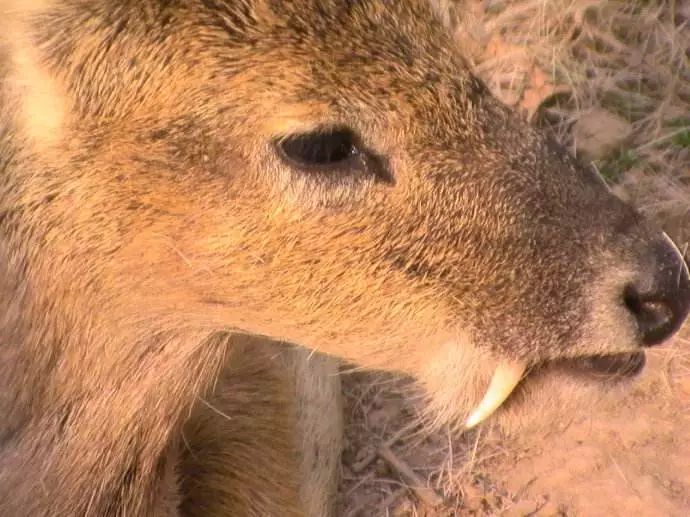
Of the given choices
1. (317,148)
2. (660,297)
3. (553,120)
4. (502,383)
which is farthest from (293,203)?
(553,120)

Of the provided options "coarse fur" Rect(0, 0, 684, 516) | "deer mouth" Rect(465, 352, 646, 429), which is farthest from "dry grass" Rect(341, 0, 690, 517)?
"coarse fur" Rect(0, 0, 684, 516)

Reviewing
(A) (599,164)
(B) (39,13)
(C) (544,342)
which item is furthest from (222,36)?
(A) (599,164)

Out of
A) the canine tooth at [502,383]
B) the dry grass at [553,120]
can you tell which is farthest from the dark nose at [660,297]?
the dry grass at [553,120]

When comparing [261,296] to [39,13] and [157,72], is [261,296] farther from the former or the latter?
[39,13]

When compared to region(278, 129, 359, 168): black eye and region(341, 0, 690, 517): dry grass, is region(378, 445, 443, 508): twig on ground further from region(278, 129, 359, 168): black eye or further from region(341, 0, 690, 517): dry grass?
region(278, 129, 359, 168): black eye

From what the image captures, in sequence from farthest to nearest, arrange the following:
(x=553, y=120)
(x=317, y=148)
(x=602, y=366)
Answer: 1. (x=553, y=120)
2. (x=602, y=366)
3. (x=317, y=148)

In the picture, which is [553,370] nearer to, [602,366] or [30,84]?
[602,366]

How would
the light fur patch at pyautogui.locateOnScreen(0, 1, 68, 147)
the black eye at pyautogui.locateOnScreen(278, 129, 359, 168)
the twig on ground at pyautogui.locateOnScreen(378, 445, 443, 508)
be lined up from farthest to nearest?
1. the twig on ground at pyautogui.locateOnScreen(378, 445, 443, 508)
2. the light fur patch at pyautogui.locateOnScreen(0, 1, 68, 147)
3. the black eye at pyautogui.locateOnScreen(278, 129, 359, 168)
